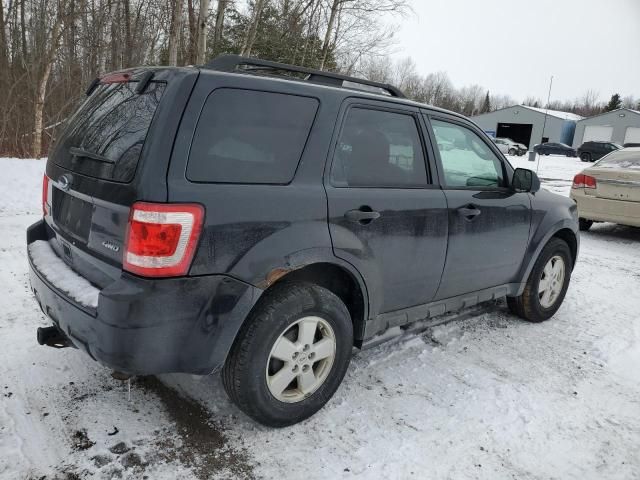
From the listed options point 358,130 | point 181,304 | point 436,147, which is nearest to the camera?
point 181,304

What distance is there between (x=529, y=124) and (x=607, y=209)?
5299 centimetres

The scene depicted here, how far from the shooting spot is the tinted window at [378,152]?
2.79 metres

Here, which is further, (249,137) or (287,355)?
(287,355)

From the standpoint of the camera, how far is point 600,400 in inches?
126

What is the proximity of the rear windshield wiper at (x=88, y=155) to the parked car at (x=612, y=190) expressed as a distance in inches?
324

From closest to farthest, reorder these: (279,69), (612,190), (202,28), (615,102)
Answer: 1. (279,69)
2. (612,190)
3. (202,28)
4. (615,102)

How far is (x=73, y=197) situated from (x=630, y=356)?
4.19 metres

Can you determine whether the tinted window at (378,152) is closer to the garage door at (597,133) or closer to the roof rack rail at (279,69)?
the roof rack rail at (279,69)

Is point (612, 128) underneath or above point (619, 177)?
above

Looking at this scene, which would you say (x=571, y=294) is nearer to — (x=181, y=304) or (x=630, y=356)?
(x=630, y=356)

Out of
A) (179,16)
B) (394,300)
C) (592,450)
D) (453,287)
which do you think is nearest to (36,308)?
(394,300)

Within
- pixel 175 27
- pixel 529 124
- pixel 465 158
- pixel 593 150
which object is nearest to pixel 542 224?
pixel 465 158

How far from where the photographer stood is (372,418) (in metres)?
2.83

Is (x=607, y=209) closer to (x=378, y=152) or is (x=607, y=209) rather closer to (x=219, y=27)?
(x=378, y=152)
